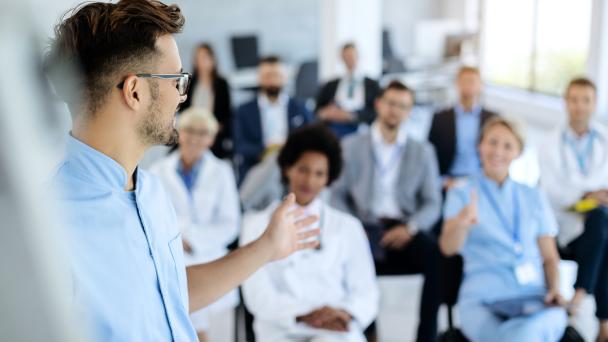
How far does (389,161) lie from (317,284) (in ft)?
4.68

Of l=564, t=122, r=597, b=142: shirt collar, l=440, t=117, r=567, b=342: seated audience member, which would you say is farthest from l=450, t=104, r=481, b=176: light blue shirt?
l=440, t=117, r=567, b=342: seated audience member

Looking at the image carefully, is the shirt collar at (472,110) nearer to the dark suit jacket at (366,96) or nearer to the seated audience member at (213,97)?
the dark suit jacket at (366,96)

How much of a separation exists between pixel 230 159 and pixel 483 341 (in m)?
3.08

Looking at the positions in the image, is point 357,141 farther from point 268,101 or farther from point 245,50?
point 245,50

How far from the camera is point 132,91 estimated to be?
112cm

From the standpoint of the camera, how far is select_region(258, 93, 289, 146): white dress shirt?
5.35m

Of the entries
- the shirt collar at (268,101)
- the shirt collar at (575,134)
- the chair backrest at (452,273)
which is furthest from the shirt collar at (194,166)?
the shirt collar at (575,134)

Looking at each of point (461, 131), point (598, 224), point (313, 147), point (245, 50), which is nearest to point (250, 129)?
point (461, 131)

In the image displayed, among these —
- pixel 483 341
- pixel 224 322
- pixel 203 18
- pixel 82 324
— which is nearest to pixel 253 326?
pixel 483 341

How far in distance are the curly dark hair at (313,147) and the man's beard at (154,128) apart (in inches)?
67.7

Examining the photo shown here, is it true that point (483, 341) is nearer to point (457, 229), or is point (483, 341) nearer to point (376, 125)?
point (457, 229)

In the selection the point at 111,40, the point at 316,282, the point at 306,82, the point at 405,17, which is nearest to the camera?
the point at 111,40

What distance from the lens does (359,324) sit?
2.62 meters

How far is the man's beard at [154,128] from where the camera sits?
1.16 m
